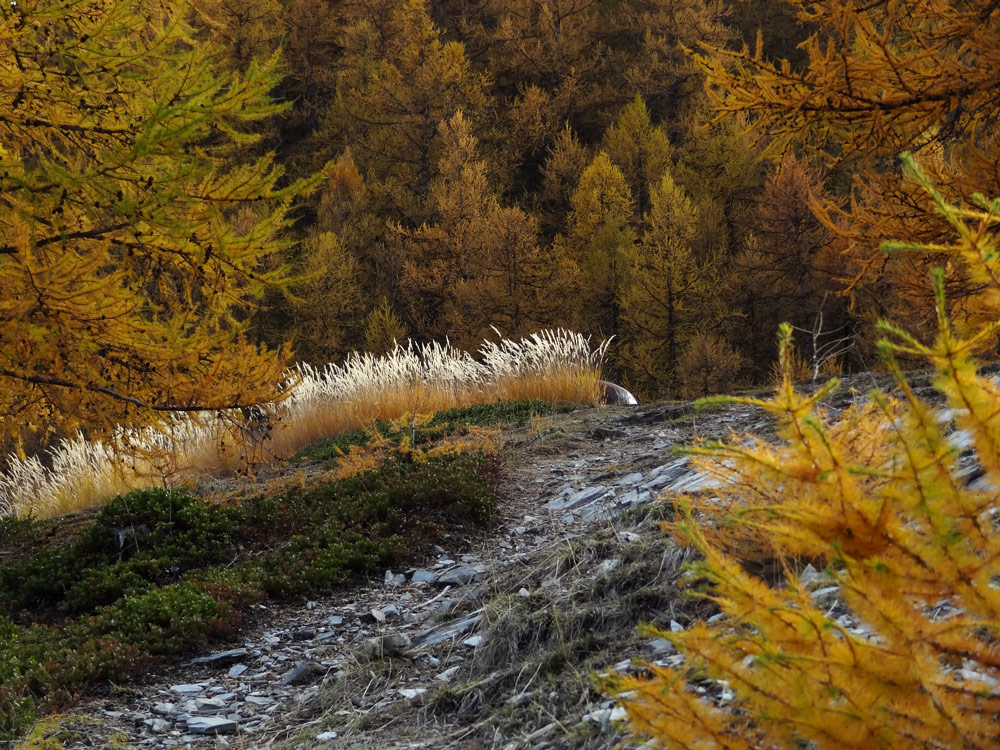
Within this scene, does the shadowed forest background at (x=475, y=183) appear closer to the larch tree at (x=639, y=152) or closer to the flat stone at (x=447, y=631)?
the larch tree at (x=639, y=152)

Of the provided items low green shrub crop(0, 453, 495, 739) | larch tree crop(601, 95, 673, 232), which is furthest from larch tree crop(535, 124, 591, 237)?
low green shrub crop(0, 453, 495, 739)

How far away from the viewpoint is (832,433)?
285 cm

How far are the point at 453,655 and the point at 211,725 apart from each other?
109 centimetres

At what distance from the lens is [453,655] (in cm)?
365

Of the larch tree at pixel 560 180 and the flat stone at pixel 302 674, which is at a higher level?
the larch tree at pixel 560 180

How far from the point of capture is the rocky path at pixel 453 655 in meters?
2.91

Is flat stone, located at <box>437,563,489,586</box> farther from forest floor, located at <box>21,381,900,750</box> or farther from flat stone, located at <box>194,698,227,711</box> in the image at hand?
flat stone, located at <box>194,698,227,711</box>

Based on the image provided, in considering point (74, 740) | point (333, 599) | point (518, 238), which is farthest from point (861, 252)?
point (74, 740)

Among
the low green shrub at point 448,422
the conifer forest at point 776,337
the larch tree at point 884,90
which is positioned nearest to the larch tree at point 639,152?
the conifer forest at point 776,337

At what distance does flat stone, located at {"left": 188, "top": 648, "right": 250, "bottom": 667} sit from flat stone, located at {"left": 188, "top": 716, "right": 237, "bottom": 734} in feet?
1.94

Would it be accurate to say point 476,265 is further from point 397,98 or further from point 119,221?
point 119,221

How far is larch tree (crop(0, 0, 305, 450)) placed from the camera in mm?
3926

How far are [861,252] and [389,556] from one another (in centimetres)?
1791

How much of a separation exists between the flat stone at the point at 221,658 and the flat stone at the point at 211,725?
1.94 feet
